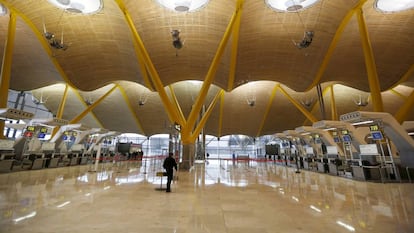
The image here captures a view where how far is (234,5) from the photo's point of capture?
47.0 feet

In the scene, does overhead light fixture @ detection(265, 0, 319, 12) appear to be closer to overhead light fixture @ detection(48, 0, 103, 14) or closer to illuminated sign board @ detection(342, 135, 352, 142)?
illuminated sign board @ detection(342, 135, 352, 142)

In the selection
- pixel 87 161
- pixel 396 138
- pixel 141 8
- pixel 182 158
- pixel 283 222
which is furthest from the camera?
pixel 87 161

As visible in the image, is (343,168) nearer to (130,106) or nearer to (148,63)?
(148,63)

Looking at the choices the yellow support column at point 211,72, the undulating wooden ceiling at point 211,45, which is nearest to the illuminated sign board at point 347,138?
the undulating wooden ceiling at point 211,45

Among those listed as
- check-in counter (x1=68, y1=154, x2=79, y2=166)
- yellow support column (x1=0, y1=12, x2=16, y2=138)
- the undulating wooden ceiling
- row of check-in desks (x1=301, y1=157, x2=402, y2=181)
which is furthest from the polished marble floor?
check-in counter (x1=68, y1=154, x2=79, y2=166)

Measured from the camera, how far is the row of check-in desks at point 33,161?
11835 millimetres

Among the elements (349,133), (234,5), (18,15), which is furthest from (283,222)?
(18,15)

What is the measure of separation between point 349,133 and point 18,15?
25.0m

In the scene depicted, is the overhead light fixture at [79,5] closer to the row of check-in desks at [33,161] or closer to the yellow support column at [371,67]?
the row of check-in desks at [33,161]

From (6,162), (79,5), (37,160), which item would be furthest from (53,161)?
(79,5)

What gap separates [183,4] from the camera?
1430 centimetres

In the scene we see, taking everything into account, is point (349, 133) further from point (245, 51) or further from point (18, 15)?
point (18, 15)

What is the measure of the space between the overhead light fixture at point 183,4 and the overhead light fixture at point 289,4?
4683 mm

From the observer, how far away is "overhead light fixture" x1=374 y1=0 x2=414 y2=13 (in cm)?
1453
